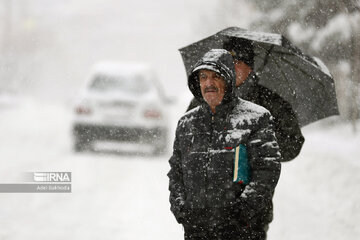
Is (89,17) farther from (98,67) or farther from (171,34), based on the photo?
(98,67)

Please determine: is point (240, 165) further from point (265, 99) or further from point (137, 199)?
point (137, 199)

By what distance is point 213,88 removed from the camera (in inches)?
102

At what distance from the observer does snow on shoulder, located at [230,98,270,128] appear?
8.38 ft

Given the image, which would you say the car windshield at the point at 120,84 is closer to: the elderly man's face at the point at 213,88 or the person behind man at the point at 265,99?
the person behind man at the point at 265,99

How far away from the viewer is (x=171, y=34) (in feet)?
418

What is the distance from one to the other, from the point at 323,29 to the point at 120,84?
5139 mm

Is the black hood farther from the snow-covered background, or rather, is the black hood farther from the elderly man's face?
the snow-covered background

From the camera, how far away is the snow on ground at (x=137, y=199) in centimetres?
538

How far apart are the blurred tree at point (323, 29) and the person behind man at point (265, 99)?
22.4ft

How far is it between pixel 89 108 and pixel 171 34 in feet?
392

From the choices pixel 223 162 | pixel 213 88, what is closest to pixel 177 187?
pixel 223 162

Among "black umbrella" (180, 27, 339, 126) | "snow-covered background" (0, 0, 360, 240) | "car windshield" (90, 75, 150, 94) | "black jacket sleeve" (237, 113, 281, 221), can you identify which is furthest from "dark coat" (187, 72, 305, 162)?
"car windshield" (90, 75, 150, 94)

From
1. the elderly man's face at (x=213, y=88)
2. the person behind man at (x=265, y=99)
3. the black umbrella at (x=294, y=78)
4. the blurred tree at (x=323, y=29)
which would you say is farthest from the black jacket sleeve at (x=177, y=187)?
the blurred tree at (x=323, y=29)

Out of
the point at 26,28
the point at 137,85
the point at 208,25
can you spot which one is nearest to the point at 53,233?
the point at 137,85
